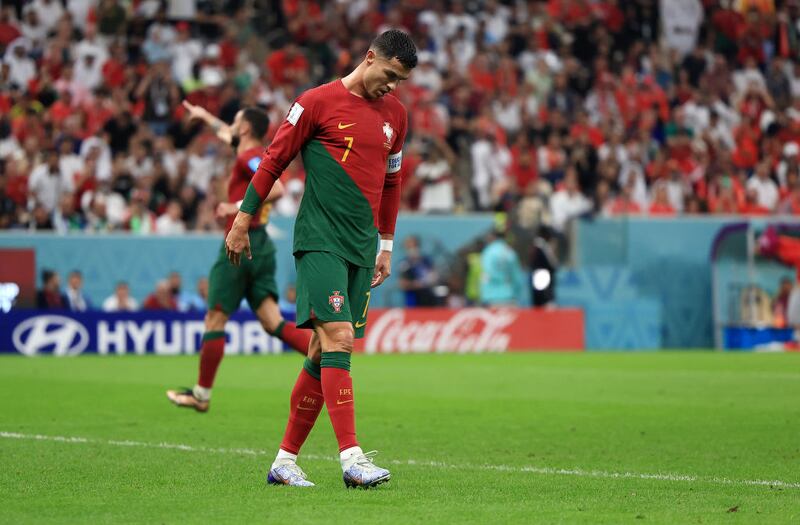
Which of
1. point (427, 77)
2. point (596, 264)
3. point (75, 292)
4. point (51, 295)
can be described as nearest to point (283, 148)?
point (51, 295)

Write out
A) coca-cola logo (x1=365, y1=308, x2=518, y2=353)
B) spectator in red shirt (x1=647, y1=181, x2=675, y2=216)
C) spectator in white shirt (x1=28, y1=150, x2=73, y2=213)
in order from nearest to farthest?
spectator in white shirt (x1=28, y1=150, x2=73, y2=213) → coca-cola logo (x1=365, y1=308, x2=518, y2=353) → spectator in red shirt (x1=647, y1=181, x2=675, y2=216)

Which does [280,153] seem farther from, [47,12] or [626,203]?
[626,203]

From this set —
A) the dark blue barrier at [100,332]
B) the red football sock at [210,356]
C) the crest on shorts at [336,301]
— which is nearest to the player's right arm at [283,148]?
the crest on shorts at [336,301]

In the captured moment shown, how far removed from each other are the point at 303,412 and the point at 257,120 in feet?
15.1

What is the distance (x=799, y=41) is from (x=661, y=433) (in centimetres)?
2416

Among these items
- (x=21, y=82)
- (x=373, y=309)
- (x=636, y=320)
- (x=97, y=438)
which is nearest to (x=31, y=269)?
(x=21, y=82)

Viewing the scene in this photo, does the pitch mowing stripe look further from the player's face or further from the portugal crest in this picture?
the player's face

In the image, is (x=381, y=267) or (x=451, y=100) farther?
(x=451, y=100)

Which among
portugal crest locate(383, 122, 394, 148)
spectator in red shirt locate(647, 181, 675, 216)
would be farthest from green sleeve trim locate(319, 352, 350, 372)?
spectator in red shirt locate(647, 181, 675, 216)

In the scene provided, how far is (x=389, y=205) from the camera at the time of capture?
801cm

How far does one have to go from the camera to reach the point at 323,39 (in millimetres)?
27500

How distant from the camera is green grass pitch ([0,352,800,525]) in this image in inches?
263

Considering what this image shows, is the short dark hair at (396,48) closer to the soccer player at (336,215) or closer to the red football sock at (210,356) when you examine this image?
the soccer player at (336,215)

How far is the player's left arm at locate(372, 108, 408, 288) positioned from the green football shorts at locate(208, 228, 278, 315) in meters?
3.84
